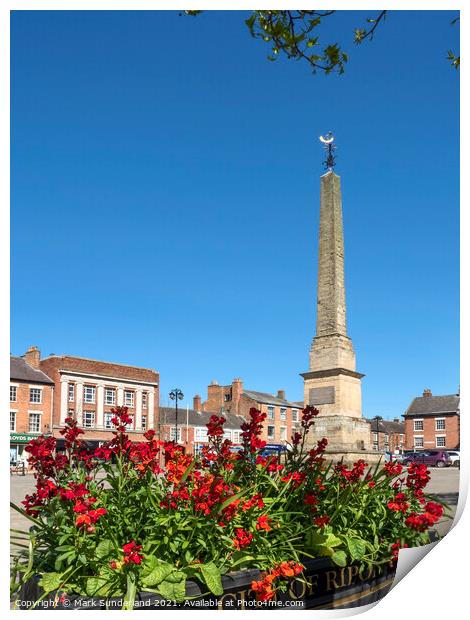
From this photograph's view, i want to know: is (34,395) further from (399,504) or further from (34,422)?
(399,504)

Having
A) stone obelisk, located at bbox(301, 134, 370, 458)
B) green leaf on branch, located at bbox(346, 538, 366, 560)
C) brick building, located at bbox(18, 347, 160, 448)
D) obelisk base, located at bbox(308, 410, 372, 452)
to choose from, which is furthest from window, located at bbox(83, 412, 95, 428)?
obelisk base, located at bbox(308, 410, 372, 452)

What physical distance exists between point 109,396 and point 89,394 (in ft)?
0.55

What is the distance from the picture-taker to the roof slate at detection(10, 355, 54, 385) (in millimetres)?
3092

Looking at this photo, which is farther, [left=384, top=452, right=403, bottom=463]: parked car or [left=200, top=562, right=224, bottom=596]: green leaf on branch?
[left=384, top=452, right=403, bottom=463]: parked car

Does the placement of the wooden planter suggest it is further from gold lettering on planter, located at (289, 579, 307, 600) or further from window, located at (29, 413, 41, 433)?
window, located at (29, 413, 41, 433)

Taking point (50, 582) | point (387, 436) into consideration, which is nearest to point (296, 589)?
point (50, 582)

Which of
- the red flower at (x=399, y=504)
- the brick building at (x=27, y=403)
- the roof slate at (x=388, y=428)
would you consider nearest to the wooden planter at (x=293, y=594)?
the red flower at (x=399, y=504)

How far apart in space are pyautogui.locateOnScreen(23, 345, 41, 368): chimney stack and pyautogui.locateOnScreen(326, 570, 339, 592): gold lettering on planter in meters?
1.89

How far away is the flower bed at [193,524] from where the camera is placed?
252 centimetres

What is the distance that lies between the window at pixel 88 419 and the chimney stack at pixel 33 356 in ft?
1.80

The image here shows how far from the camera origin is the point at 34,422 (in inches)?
136

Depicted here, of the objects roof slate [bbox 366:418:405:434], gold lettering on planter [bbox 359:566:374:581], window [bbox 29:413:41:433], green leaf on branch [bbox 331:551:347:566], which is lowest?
gold lettering on planter [bbox 359:566:374:581]
